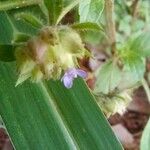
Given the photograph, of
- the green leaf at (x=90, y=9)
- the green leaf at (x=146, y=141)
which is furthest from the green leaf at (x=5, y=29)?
the green leaf at (x=146, y=141)

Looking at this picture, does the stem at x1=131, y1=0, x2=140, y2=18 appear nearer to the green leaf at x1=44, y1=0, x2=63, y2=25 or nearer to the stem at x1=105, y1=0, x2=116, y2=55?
the stem at x1=105, y1=0, x2=116, y2=55

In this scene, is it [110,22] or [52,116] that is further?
[110,22]

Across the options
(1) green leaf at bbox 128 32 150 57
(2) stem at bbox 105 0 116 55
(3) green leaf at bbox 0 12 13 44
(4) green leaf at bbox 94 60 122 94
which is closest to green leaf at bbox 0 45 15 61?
(3) green leaf at bbox 0 12 13 44

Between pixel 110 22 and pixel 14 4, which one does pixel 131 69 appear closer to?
pixel 110 22

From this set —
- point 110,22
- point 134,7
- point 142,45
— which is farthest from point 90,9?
point 134,7

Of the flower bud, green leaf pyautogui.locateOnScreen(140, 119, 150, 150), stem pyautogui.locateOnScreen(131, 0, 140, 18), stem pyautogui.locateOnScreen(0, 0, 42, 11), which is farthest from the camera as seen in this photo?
stem pyautogui.locateOnScreen(131, 0, 140, 18)

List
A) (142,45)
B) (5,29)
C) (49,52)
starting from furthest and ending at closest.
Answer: (142,45)
(5,29)
(49,52)
